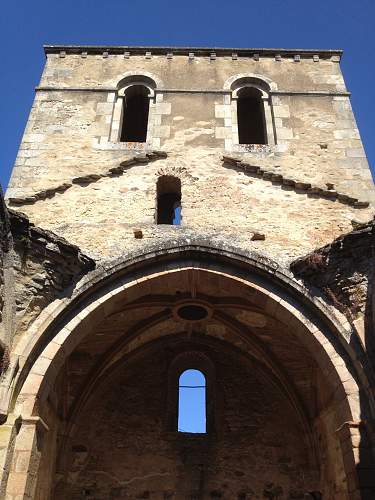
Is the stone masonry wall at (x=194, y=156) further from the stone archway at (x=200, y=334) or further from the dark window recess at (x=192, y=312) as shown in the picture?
the dark window recess at (x=192, y=312)

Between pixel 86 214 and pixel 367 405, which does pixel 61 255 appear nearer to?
pixel 86 214

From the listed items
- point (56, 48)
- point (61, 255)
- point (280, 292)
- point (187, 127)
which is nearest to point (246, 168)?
point (187, 127)

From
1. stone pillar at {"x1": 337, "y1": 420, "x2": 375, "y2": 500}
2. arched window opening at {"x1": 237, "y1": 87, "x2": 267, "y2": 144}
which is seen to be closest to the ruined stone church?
stone pillar at {"x1": 337, "y1": 420, "x2": 375, "y2": 500}

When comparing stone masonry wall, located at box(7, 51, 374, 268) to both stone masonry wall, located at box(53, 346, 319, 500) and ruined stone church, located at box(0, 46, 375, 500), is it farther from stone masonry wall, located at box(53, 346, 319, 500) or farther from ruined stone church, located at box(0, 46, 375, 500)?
stone masonry wall, located at box(53, 346, 319, 500)

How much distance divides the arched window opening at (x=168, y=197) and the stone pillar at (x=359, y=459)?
15.0 ft

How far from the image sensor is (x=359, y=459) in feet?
18.0

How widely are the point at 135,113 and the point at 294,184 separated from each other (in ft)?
14.3

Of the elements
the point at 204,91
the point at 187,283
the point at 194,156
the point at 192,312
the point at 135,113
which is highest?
the point at 135,113

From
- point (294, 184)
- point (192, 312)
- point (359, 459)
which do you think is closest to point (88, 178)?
point (192, 312)

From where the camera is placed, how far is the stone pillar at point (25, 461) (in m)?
5.30

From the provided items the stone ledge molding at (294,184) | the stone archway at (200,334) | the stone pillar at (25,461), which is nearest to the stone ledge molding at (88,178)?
the stone ledge molding at (294,184)

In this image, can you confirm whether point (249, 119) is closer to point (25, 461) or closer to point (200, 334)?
point (200, 334)

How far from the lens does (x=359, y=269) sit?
21.1ft

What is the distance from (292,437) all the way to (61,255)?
501 cm
